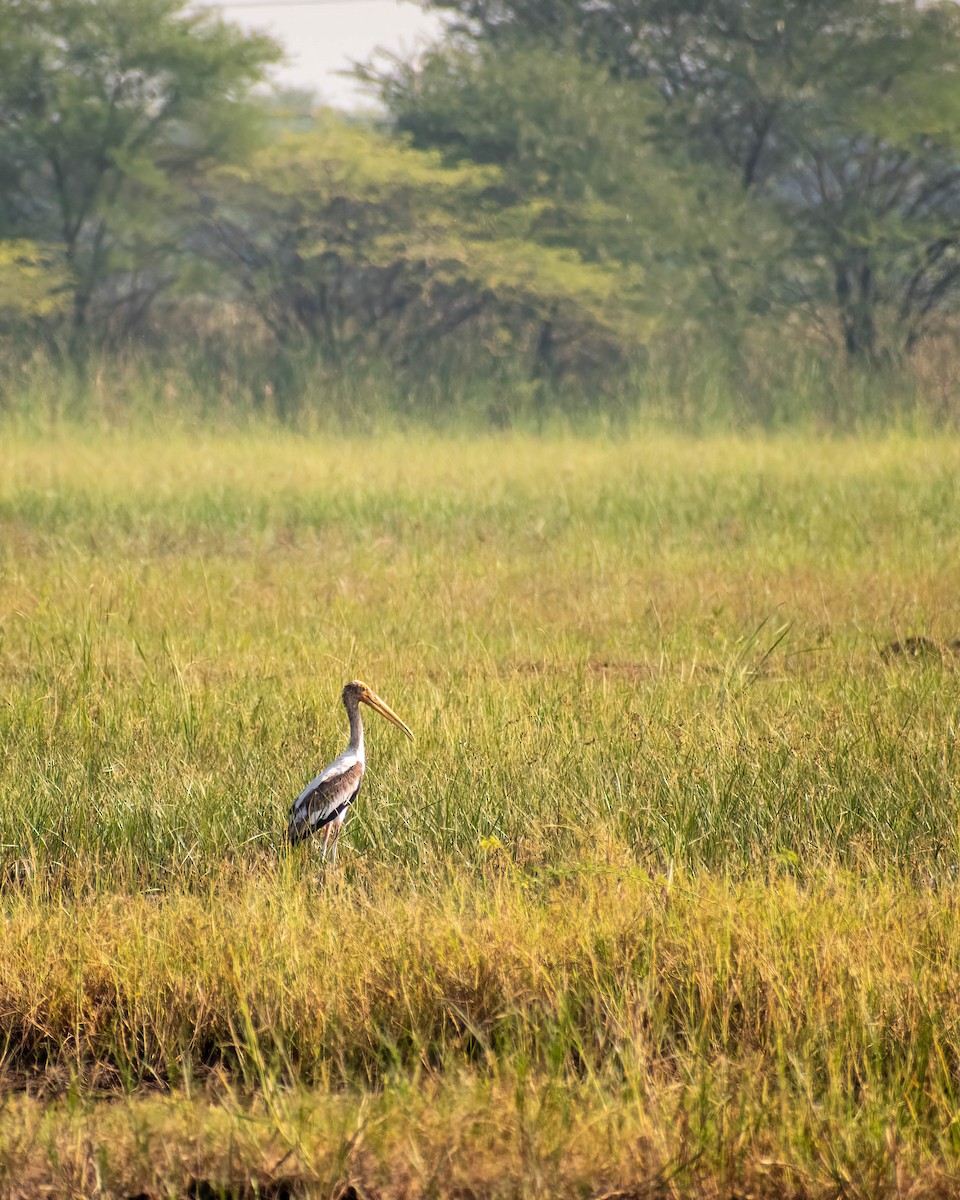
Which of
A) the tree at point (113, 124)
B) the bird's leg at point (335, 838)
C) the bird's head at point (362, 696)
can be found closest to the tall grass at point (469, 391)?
the tree at point (113, 124)

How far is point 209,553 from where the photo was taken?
9719mm

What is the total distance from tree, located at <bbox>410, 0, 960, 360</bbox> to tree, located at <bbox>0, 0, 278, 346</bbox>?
13.5ft

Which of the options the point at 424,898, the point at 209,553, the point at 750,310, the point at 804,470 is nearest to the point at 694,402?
the point at 750,310

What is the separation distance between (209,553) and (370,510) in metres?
1.62

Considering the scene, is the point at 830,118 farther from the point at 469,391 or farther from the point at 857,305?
the point at 469,391

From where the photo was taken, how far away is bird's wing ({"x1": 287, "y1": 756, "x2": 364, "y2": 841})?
404cm

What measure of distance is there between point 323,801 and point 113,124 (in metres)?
17.9

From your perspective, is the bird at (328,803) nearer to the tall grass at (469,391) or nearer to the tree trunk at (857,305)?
the tall grass at (469,391)

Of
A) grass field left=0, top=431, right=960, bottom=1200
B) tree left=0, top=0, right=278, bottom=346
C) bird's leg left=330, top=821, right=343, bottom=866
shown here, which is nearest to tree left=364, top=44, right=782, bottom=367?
tree left=0, top=0, right=278, bottom=346

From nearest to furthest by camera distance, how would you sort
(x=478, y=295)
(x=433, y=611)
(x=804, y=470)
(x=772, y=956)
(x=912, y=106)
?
1. (x=772, y=956)
2. (x=433, y=611)
3. (x=804, y=470)
4. (x=912, y=106)
5. (x=478, y=295)

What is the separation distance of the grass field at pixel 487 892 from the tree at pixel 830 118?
12787 mm

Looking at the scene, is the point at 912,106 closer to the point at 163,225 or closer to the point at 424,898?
the point at 163,225

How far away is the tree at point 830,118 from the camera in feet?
64.8

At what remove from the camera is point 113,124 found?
20.0m
